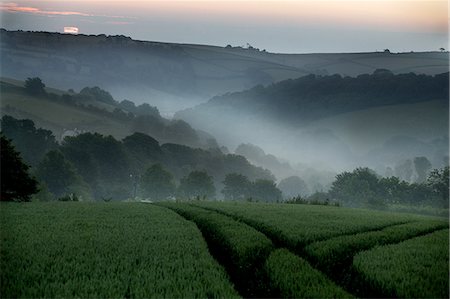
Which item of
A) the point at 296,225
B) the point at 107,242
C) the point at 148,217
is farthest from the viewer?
the point at 148,217

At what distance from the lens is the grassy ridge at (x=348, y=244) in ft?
62.7

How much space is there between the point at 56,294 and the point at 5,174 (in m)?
28.1

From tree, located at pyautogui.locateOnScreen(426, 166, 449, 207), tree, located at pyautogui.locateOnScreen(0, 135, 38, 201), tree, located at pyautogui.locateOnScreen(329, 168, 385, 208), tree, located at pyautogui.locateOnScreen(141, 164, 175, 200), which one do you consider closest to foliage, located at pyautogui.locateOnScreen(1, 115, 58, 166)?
tree, located at pyautogui.locateOnScreen(141, 164, 175, 200)

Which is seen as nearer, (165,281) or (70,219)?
(165,281)

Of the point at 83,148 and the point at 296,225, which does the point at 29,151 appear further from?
the point at 296,225

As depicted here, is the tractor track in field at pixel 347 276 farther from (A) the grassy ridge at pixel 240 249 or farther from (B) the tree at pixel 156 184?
(B) the tree at pixel 156 184

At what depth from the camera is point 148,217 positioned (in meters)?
30.8

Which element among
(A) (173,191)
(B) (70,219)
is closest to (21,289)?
(B) (70,219)

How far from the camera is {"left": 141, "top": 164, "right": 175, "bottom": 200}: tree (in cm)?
15712

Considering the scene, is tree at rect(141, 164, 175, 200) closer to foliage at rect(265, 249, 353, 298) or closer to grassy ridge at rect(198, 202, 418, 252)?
grassy ridge at rect(198, 202, 418, 252)

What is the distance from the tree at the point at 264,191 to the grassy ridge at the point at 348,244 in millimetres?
143491

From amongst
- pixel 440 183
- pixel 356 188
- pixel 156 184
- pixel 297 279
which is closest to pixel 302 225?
pixel 297 279

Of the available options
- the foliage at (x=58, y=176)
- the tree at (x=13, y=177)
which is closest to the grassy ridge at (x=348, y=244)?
the tree at (x=13, y=177)

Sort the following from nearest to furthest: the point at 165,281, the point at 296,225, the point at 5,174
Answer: the point at 165,281, the point at 296,225, the point at 5,174
